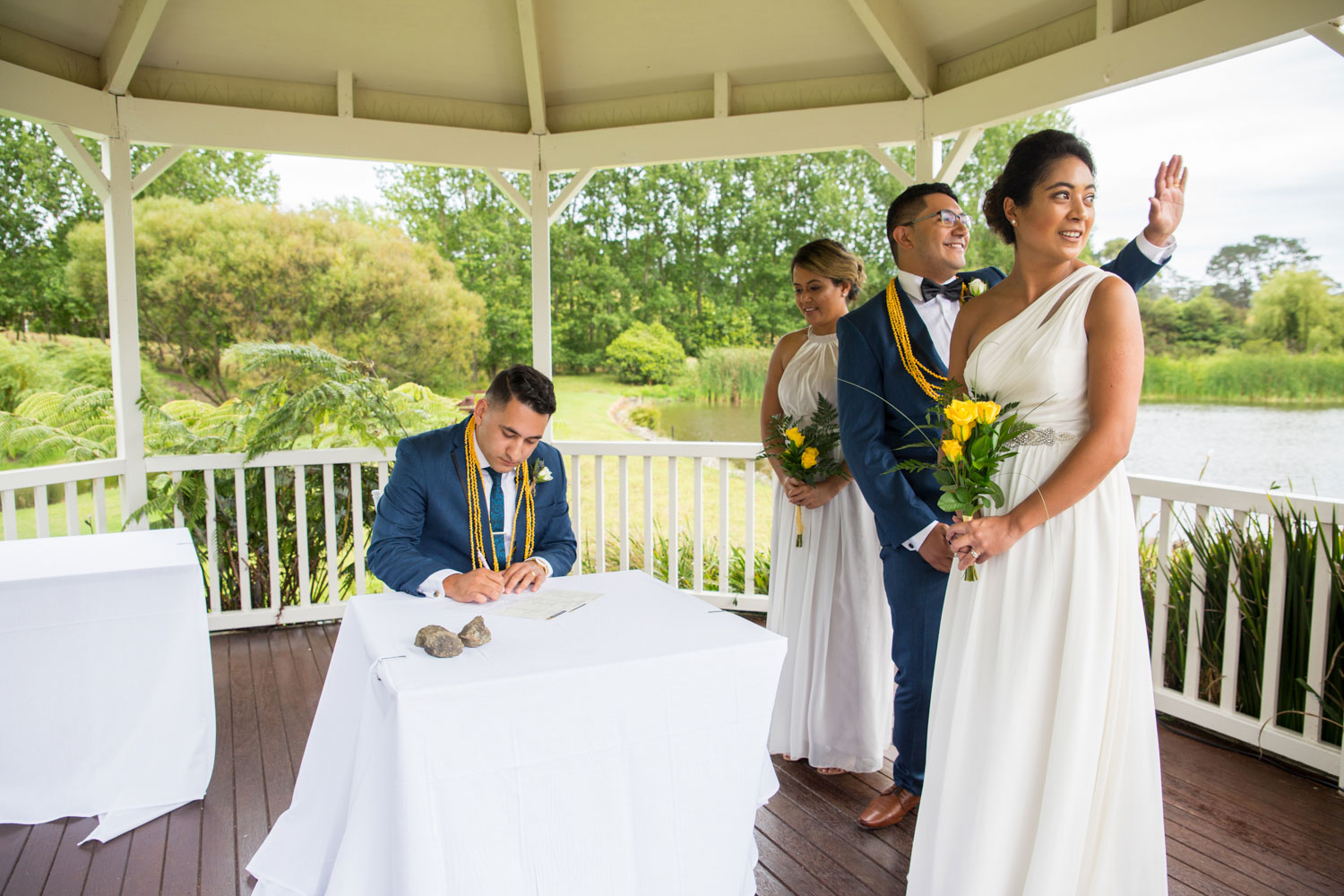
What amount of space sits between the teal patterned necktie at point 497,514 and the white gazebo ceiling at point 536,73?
8.94ft

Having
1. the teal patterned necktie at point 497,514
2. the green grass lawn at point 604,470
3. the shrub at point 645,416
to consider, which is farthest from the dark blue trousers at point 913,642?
the shrub at point 645,416

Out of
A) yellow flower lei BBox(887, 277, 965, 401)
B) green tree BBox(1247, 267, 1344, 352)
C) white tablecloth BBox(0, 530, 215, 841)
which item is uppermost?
green tree BBox(1247, 267, 1344, 352)

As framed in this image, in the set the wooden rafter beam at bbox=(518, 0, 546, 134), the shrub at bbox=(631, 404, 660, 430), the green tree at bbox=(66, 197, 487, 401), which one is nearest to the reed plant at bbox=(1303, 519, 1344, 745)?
the wooden rafter beam at bbox=(518, 0, 546, 134)

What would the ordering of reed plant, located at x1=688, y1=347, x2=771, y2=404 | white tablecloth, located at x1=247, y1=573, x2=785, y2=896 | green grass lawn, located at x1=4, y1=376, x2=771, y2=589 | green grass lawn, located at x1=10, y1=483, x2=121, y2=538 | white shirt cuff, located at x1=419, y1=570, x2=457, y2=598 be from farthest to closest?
1. reed plant, located at x1=688, y1=347, x2=771, y2=404
2. green grass lawn, located at x1=4, y1=376, x2=771, y2=589
3. green grass lawn, located at x1=10, y1=483, x2=121, y2=538
4. white shirt cuff, located at x1=419, y1=570, x2=457, y2=598
5. white tablecloth, located at x1=247, y1=573, x2=785, y2=896

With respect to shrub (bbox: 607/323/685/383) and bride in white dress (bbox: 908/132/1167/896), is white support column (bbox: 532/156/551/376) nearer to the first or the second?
→ bride in white dress (bbox: 908/132/1167/896)

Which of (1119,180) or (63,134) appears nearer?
(63,134)

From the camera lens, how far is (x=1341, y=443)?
831 centimetres

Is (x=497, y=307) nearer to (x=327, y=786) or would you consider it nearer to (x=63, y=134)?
(x=63, y=134)

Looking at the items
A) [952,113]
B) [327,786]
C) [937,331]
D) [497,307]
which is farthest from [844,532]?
[497,307]

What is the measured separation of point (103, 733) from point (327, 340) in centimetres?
768

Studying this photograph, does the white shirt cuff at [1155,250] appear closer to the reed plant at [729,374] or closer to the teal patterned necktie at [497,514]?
the teal patterned necktie at [497,514]

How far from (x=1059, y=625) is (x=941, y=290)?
107 centimetres

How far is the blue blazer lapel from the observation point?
243cm

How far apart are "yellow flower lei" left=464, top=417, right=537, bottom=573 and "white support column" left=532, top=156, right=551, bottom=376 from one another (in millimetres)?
2440
